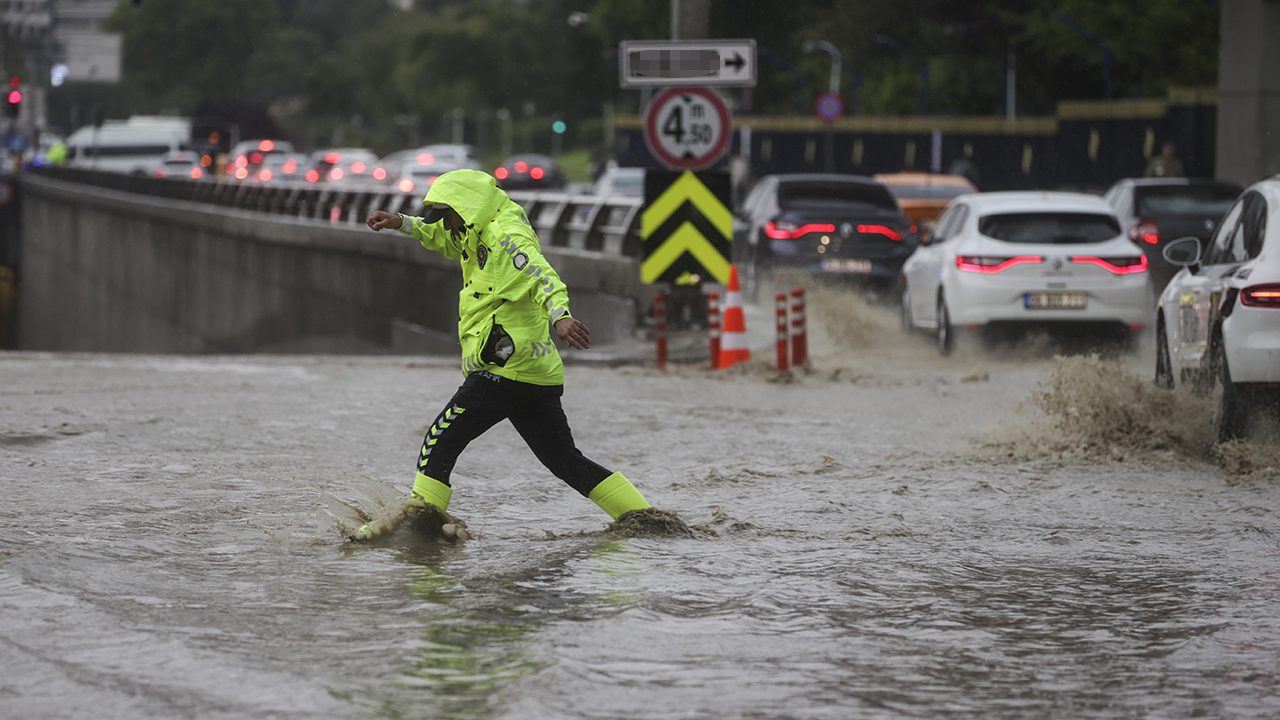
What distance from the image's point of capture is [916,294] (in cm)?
1661

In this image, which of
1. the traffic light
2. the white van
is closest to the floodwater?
the traffic light

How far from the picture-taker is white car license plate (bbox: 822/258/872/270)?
795 inches

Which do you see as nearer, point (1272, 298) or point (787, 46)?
point (1272, 298)

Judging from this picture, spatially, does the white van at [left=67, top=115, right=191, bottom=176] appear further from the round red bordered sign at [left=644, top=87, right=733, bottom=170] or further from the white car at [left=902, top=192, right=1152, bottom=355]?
the white car at [left=902, top=192, right=1152, bottom=355]

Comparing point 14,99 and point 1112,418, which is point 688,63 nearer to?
point 1112,418

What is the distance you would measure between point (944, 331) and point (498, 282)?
9295 millimetres

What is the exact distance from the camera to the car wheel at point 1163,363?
425 inches

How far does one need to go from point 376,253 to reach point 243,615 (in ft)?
73.0

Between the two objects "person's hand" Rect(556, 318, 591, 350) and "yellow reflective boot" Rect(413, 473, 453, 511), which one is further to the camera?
"yellow reflective boot" Rect(413, 473, 453, 511)

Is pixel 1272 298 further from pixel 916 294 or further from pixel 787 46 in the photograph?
pixel 787 46

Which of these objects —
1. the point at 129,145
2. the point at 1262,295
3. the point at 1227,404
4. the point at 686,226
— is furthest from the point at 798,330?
the point at 129,145

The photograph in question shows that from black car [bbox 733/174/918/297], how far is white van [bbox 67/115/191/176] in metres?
64.0

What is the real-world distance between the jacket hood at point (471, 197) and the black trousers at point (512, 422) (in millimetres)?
584

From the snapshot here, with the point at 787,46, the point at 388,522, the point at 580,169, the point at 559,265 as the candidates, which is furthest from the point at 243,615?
the point at 580,169
